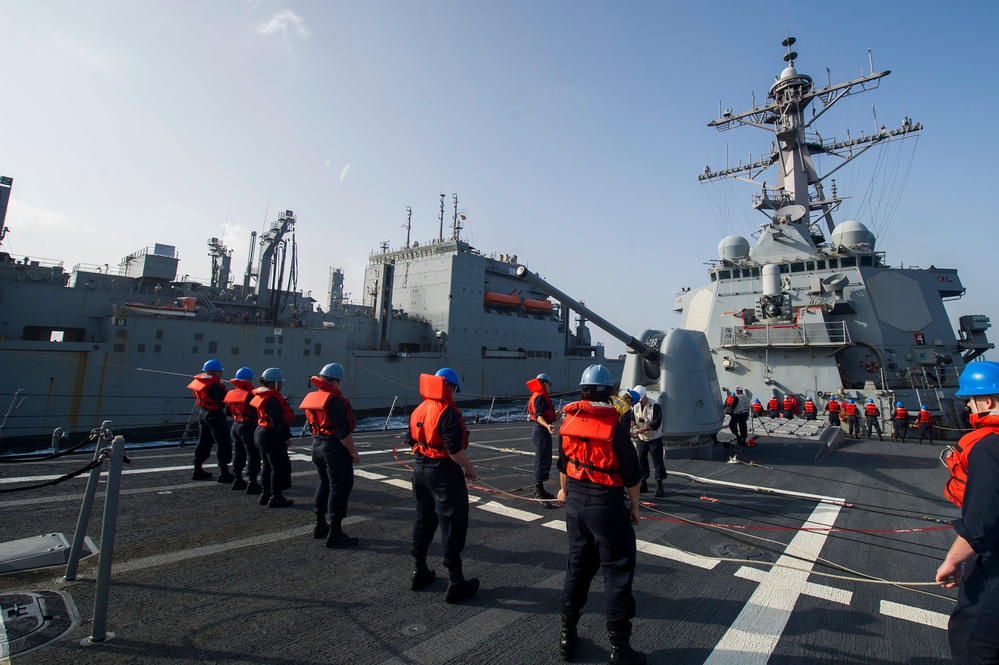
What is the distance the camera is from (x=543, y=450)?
585cm

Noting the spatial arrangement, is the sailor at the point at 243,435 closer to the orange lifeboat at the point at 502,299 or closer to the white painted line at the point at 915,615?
the white painted line at the point at 915,615

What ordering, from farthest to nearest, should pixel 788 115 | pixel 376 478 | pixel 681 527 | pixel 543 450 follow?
pixel 788 115
pixel 376 478
pixel 543 450
pixel 681 527

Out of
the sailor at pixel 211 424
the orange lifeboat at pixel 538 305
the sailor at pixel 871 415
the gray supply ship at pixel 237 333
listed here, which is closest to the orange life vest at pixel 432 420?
the sailor at pixel 211 424

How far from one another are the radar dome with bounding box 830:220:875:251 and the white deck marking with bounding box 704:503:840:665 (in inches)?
675

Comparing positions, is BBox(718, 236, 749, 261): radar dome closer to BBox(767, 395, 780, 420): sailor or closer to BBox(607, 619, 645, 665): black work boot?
BBox(767, 395, 780, 420): sailor

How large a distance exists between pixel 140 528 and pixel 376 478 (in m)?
2.89

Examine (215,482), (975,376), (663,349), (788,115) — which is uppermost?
(788,115)

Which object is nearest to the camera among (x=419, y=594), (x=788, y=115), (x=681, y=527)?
(x=419, y=594)

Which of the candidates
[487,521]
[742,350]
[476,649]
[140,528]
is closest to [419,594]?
[476,649]

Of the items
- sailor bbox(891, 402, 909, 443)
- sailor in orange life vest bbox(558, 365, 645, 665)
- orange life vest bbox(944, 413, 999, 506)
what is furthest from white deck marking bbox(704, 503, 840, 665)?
sailor bbox(891, 402, 909, 443)

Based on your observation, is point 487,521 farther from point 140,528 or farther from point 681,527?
point 140,528

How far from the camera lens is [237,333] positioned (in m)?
20.1

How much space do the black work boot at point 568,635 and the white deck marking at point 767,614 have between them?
72 centimetres

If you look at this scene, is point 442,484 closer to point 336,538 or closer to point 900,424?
point 336,538
